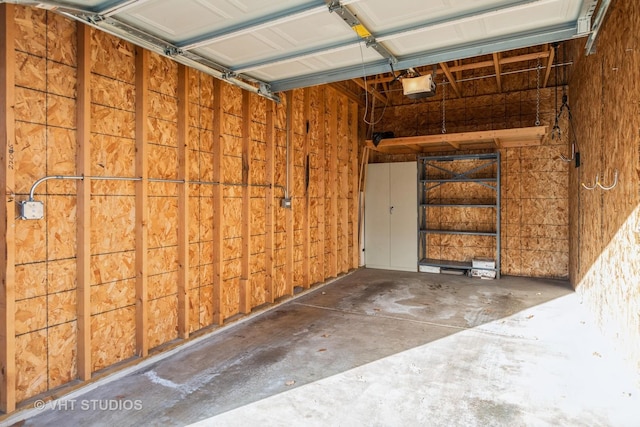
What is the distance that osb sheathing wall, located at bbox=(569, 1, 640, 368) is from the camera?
3018 mm

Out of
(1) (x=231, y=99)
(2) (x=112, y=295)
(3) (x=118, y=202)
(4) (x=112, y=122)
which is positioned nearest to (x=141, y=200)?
(3) (x=118, y=202)

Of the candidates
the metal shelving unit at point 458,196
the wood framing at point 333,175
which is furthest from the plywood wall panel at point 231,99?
the metal shelving unit at point 458,196

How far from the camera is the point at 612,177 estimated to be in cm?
369

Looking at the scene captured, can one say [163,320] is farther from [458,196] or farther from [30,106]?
[458,196]

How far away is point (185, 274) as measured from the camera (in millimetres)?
3811

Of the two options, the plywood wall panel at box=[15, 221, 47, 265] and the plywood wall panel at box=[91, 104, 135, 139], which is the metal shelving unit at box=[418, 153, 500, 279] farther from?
the plywood wall panel at box=[15, 221, 47, 265]

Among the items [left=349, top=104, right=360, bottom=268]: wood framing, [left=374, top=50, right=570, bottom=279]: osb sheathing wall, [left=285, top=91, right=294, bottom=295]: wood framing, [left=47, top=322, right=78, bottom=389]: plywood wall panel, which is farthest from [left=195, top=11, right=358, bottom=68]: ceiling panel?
[left=374, top=50, right=570, bottom=279]: osb sheathing wall

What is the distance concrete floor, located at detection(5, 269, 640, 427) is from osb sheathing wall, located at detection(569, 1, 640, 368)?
385 millimetres

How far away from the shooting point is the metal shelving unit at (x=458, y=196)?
7.06 m

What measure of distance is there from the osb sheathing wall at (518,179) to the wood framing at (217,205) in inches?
180

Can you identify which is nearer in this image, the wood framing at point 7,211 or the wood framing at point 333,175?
the wood framing at point 7,211

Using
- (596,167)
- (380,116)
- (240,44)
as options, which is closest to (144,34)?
(240,44)

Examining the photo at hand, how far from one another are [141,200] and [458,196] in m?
6.22

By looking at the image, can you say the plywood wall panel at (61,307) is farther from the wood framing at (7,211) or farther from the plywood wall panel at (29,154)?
the plywood wall panel at (29,154)
